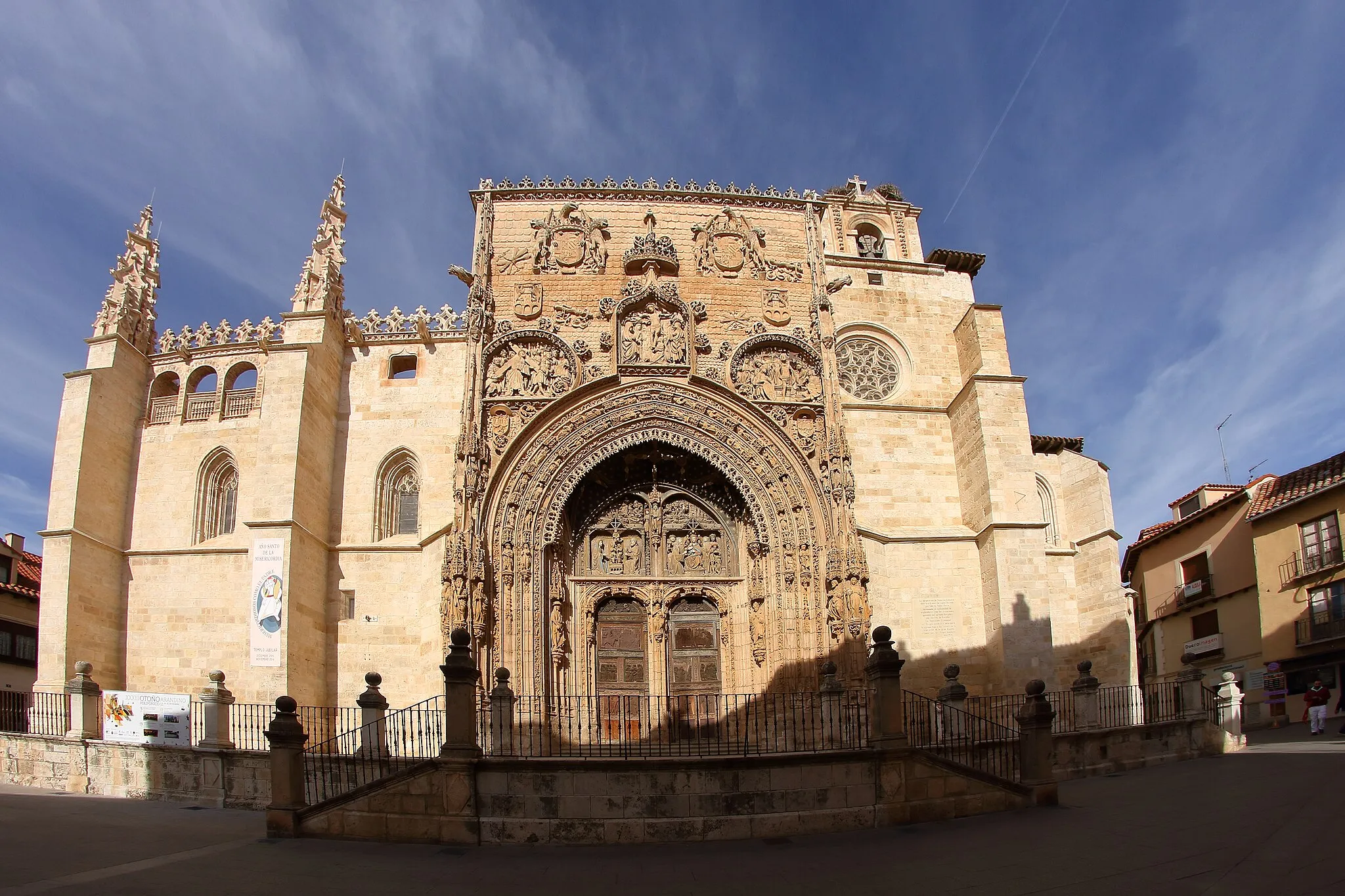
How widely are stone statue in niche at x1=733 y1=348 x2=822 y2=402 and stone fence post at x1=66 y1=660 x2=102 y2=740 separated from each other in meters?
12.5

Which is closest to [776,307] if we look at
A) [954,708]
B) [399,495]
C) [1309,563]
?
[399,495]

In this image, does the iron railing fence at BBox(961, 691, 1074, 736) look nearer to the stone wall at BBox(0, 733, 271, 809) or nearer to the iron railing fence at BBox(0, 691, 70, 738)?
the stone wall at BBox(0, 733, 271, 809)

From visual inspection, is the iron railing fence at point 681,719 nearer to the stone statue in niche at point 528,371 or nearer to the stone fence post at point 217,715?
the stone fence post at point 217,715

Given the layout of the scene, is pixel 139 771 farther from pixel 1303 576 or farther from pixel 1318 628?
pixel 1303 576

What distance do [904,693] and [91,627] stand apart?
50.5 feet

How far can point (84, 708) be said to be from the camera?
556 inches

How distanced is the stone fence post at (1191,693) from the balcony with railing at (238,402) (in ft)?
62.1

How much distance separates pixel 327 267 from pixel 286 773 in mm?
11757

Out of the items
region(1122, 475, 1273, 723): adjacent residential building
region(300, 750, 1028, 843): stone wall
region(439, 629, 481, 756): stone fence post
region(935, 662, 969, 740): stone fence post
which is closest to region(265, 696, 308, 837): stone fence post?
region(300, 750, 1028, 843): stone wall

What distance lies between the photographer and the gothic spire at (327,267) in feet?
60.0

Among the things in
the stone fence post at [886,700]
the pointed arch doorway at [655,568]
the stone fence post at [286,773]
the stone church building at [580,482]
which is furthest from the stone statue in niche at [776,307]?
the stone fence post at [286,773]

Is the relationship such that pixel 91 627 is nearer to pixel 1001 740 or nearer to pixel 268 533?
pixel 268 533

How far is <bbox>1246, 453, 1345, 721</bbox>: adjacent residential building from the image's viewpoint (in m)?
21.7

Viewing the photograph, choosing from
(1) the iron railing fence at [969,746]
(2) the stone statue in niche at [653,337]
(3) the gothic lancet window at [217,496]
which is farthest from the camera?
(3) the gothic lancet window at [217,496]
